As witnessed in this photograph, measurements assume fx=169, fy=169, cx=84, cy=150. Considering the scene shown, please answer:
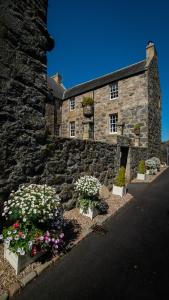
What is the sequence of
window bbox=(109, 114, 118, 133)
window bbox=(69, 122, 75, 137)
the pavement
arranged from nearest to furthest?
the pavement < window bbox=(109, 114, 118, 133) < window bbox=(69, 122, 75, 137)

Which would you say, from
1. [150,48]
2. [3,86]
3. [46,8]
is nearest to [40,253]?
[3,86]

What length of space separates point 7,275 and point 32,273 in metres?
0.40

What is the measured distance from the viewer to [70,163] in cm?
566

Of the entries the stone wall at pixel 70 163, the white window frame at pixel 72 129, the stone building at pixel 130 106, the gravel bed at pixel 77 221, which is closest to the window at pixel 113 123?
the stone building at pixel 130 106

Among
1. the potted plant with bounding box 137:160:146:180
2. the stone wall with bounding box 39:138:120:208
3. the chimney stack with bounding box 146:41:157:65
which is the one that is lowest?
the potted plant with bounding box 137:160:146:180

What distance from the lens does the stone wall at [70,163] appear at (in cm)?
492

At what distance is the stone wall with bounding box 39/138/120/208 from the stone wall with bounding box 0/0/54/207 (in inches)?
15.9

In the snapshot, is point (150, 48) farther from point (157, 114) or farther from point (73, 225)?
point (73, 225)

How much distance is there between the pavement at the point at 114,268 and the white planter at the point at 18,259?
34 centimetres

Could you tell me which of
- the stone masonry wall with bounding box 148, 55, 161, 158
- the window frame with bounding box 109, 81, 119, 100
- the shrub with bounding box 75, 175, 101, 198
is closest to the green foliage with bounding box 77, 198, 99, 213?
the shrub with bounding box 75, 175, 101, 198

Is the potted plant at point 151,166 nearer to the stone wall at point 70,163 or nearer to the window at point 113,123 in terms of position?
the window at point 113,123

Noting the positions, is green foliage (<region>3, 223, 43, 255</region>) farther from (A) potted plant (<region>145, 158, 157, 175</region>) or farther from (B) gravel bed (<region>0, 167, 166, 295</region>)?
(A) potted plant (<region>145, 158, 157, 175</region>)

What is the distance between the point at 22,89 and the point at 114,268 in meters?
4.33

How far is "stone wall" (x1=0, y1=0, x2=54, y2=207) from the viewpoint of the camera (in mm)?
3771
